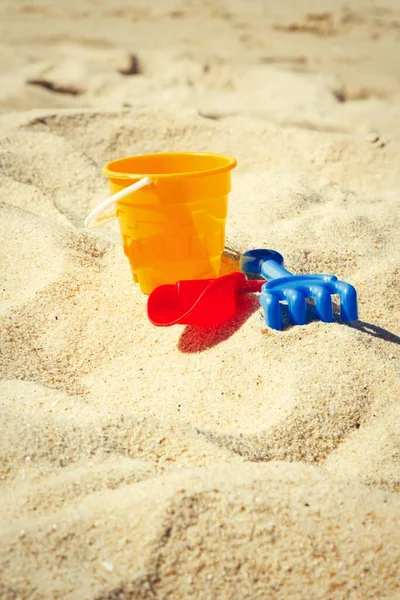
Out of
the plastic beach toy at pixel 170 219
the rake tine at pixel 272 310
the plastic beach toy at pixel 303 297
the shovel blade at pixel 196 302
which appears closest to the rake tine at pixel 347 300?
the plastic beach toy at pixel 303 297

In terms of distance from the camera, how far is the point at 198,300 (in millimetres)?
1583

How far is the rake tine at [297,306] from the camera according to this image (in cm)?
155

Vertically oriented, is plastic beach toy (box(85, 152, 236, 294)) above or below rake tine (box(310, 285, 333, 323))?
above

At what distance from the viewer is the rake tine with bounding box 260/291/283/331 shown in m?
1.54

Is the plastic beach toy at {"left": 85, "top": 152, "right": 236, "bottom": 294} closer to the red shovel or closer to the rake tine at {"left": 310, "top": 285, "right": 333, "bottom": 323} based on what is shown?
the red shovel

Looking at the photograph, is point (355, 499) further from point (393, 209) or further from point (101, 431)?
point (393, 209)

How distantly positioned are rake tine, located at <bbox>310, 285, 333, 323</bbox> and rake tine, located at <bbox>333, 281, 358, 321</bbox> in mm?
32

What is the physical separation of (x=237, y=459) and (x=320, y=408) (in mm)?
260

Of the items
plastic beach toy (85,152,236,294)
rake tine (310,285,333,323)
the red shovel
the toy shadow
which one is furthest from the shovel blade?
the toy shadow

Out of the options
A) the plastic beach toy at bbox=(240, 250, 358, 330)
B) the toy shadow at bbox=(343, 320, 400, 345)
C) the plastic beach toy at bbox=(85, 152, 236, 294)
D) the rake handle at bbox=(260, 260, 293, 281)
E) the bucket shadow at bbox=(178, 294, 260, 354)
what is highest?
the plastic beach toy at bbox=(85, 152, 236, 294)

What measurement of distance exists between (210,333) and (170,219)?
0.34 m

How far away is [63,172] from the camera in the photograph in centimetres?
270

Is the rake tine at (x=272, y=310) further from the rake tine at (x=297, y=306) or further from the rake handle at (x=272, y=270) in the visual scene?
the rake handle at (x=272, y=270)

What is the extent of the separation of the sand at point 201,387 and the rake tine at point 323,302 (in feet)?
0.11
